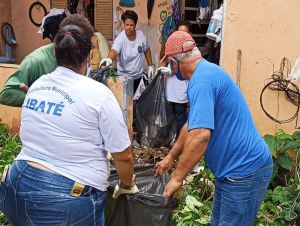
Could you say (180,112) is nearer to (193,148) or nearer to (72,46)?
(193,148)

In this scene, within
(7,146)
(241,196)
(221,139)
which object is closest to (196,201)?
(241,196)

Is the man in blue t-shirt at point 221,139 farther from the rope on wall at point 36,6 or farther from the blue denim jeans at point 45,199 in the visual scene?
the rope on wall at point 36,6

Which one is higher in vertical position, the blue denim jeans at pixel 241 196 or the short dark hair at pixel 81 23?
the short dark hair at pixel 81 23

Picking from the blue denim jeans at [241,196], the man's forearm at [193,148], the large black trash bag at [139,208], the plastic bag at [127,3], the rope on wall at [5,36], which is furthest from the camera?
the rope on wall at [5,36]

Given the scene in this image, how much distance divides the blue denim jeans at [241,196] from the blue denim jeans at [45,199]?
0.88 m

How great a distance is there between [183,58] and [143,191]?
105 centimetres

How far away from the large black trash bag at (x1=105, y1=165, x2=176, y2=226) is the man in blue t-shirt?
378mm

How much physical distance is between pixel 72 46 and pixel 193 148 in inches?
34.5

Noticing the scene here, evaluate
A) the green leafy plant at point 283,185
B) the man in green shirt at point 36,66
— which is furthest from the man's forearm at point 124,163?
the green leafy plant at point 283,185

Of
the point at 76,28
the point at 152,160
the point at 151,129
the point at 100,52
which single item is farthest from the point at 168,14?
the point at 76,28

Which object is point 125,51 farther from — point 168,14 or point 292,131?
point 292,131

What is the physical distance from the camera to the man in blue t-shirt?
2.33 meters

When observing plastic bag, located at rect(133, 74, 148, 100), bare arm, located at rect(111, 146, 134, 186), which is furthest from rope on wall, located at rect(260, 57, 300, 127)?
bare arm, located at rect(111, 146, 134, 186)

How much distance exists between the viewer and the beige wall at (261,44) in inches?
160
